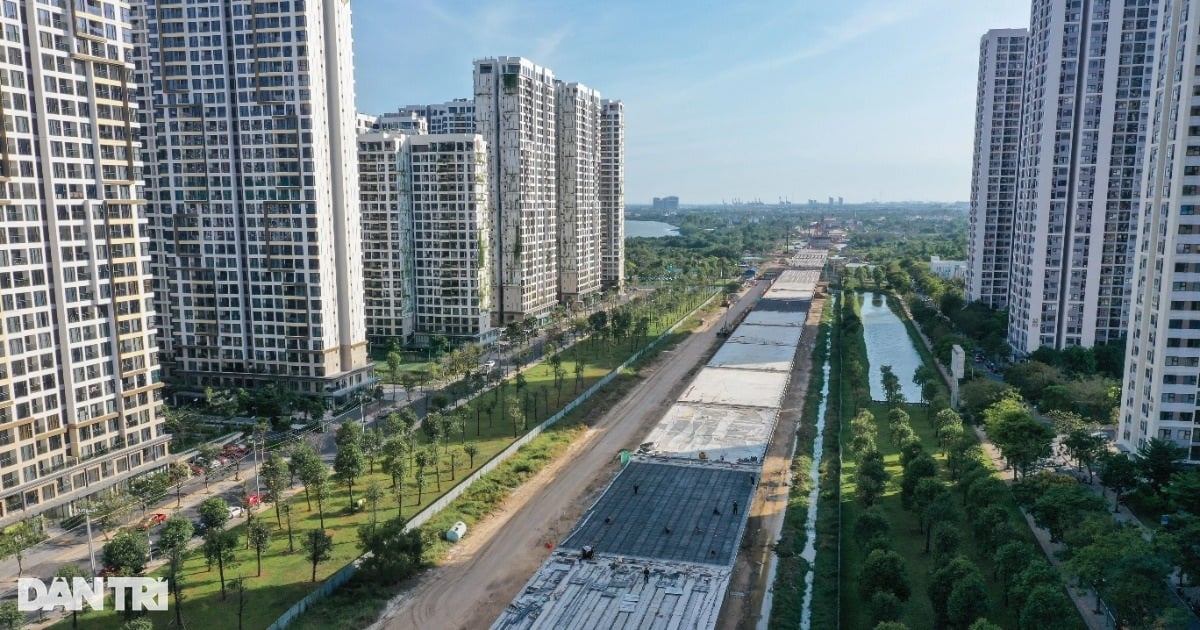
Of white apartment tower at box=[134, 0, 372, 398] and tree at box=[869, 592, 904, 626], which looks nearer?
tree at box=[869, 592, 904, 626]

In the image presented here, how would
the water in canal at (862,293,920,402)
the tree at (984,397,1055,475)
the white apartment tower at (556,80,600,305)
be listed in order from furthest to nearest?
the white apartment tower at (556,80,600,305), the water in canal at (862,293,920,402), the tree at (984,397,1055,475)

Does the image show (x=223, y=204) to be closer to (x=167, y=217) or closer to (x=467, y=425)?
(x=167, y=217)

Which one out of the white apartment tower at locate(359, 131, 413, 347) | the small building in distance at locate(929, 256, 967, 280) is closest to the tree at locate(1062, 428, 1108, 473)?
the white apartment tower at locate(359, 131, 413, 347)

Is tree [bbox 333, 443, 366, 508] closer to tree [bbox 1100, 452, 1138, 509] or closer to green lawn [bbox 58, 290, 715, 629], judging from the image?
green lawn [bbox 58, 290, 715, 629]

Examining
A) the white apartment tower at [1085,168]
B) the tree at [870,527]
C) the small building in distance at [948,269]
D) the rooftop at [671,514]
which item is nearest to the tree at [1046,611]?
the tree at [870,527]

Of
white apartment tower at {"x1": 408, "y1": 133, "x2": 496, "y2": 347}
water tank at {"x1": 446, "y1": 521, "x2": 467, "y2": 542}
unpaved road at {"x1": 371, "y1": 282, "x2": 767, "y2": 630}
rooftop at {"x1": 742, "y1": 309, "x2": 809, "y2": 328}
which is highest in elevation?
white apartment tower at {"x1": 408, "y1": 133, "x2": 496, "y2": 347}

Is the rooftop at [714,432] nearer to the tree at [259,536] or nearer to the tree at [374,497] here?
the tree at [374,497]
